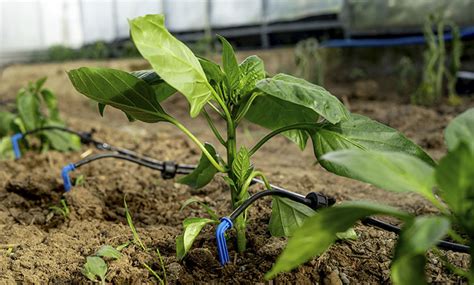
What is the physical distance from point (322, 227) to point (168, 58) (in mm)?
393

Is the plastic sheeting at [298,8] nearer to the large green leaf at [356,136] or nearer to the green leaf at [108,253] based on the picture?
the large green leaf at [356,136]

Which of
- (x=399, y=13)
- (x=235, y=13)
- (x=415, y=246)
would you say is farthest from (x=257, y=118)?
(x=235, y=13)

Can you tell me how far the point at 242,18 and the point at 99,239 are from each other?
6461 mm

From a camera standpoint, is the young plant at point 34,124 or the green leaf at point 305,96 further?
the young plant at point 34,124

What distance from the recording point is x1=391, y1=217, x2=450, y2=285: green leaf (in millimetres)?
562

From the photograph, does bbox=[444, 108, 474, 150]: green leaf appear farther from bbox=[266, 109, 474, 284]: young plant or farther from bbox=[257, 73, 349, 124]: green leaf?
bbox=[257, 73, 349, 124]: green leaf

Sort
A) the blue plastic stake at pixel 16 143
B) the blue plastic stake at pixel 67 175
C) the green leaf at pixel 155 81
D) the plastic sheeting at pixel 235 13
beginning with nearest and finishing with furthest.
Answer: the green leaf at pixel 155 81, the blue plastic stake at pixel 67 175, the blue plastic stake at pixel 16 143, the plastic sheeting at pixel 235 13

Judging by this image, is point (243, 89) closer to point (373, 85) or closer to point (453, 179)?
point (453, 179)

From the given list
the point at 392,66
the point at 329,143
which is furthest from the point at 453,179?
the point at 392,66

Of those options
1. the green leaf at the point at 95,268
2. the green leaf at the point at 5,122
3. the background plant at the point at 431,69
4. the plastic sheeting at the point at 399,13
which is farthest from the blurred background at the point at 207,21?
the green leaf at the point at 95,268

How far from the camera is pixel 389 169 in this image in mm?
656

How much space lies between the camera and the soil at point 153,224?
975 mm

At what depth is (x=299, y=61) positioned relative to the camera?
4.24 meters

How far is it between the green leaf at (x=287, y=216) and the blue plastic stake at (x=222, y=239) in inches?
4.7
